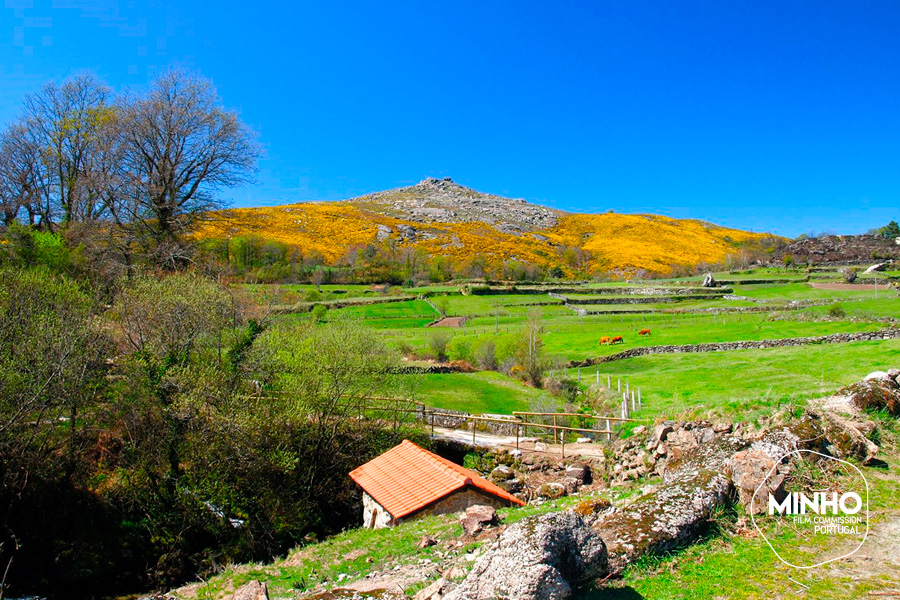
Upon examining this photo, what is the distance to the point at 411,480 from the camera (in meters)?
17.1

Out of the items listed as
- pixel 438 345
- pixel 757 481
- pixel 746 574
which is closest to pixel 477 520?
pixel 757 481

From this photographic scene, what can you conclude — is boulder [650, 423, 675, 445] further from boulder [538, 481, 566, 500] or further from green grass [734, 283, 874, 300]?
green grass [734, 283, 874, 300]

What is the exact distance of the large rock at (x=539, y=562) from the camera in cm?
578

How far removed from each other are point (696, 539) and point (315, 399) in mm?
16939

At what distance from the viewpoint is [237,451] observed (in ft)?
61.5

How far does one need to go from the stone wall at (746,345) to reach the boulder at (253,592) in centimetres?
3778

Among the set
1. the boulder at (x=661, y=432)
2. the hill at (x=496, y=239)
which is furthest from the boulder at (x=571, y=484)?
the hill at (x=496, y=239)

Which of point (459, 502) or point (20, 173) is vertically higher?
point (20, 173)

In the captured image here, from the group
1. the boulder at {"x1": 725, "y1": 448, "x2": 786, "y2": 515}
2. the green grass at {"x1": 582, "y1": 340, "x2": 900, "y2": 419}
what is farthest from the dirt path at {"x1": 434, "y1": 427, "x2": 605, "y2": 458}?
the boulder at {"x1": 725, "y1": 448, "x2": 786, "y2": 515}

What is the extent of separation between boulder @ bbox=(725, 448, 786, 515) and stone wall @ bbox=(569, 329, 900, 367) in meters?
38.2

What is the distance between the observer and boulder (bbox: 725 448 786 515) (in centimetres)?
764

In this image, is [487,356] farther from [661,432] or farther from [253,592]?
[253,592]

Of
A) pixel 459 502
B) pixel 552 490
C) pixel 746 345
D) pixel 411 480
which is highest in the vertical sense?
pixel 746 345

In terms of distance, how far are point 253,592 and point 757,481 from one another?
937 cm
